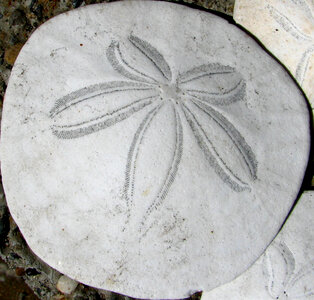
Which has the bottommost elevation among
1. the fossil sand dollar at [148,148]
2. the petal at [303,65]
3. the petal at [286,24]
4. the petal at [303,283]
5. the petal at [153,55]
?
the petal at [303,283]

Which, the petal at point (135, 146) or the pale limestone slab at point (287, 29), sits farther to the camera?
the pale limestone slab at point (287, 29)

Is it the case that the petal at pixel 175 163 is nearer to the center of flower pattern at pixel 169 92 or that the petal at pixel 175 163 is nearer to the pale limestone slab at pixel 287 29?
the center of flower pattern at pixel 169 92

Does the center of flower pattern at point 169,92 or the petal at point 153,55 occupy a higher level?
the petal at point 153,55

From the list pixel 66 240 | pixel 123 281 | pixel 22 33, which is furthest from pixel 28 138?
pixel 123 281

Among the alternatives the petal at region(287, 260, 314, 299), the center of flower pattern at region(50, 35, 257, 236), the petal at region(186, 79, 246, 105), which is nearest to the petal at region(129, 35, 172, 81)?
the center of flower pattern at region(50, 35, 257, 236)

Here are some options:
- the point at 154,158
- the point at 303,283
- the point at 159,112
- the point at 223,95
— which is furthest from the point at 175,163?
the point at 303,283

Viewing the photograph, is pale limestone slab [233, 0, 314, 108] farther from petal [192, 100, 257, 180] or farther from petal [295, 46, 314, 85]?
petal [192, 100, 257, 180]

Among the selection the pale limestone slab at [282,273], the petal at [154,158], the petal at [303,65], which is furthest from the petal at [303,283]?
the petal at [303,65]
